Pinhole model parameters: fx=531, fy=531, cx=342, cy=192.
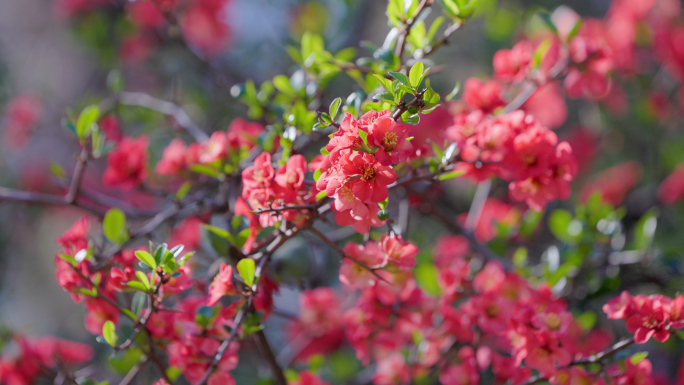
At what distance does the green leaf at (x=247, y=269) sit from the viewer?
0.70 meters

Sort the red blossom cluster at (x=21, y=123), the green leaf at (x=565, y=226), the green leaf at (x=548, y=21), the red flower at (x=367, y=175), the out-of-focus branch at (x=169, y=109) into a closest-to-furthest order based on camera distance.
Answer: the red flower at (x=367, y=175) → the green leaf at (x=548, y=21) → the green leaf at (x=565, y=226) → the out-of-focus branch at (x=169, y=109) → the red blossom cluster at (x=21, y=123)

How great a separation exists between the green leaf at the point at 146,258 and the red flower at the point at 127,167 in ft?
1.42

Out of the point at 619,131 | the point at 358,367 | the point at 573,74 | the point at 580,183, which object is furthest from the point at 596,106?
the point at 358,367

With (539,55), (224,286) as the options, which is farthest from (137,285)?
(539,55)

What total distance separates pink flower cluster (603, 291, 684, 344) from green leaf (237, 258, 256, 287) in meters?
0.52

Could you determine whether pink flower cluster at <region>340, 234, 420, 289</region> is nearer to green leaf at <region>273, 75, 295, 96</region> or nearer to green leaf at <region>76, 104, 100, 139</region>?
green leaf at <region>273, 75, 295, 96</region>

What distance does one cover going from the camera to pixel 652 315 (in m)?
0.73

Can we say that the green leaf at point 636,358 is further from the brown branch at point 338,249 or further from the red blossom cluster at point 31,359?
the red blossom cluster at point 31,359

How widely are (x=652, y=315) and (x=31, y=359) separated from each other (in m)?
1.12

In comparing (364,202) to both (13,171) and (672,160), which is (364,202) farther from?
(13,171)

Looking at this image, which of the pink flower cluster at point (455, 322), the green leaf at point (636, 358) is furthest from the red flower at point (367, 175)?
the green leaf at point (636, 358)

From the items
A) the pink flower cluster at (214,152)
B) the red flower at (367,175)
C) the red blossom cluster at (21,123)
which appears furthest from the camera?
the red blossom cluster at (21,123)

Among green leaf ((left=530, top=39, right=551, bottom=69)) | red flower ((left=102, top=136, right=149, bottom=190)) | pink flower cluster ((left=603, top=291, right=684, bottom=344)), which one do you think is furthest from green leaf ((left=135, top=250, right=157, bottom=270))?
green leaf ((left=530, top=39, right=551, bottom=69))

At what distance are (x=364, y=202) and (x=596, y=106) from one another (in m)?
1.77
